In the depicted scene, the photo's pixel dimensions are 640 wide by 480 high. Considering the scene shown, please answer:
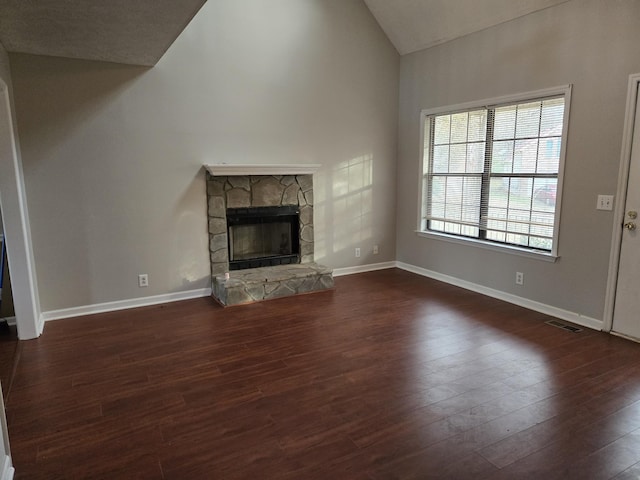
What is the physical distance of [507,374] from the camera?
282 cm

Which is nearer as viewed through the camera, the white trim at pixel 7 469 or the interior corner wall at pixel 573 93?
the white trim at pixel 7 469

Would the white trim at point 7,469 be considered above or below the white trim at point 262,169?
below

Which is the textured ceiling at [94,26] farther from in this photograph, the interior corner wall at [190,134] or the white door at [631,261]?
the white door at [631,261]

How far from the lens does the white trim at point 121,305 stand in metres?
3.92

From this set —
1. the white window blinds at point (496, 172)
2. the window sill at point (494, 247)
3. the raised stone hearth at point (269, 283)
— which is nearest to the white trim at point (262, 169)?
the raised stone hearth at point (269, 283)

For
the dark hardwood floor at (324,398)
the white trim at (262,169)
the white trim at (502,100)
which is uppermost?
the white trim at (502,100)

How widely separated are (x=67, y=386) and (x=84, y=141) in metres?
2.24

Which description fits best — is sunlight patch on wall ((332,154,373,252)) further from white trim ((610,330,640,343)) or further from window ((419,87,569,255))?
white trim ((610,330,640,343))

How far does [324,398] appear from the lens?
254 centimetres

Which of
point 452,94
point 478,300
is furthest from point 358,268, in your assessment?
point 452,94

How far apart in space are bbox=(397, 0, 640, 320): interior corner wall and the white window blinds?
176 mm

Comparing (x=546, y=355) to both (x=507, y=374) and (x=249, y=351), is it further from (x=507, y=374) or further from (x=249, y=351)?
(x=249, y=351)

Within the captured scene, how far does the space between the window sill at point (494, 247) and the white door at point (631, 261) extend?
0.56m

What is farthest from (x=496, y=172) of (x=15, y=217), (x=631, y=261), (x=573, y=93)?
(x=15, y=217)
